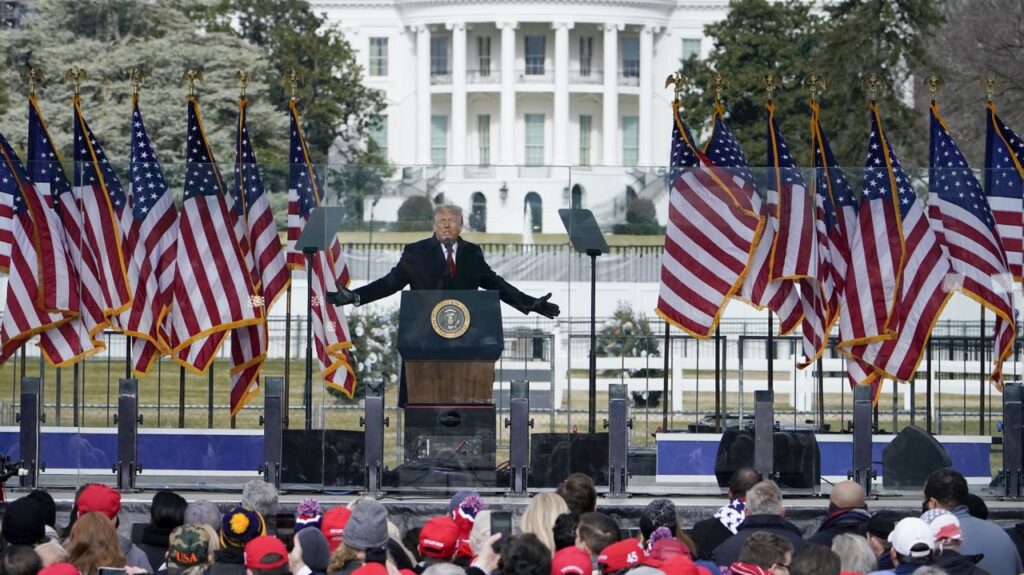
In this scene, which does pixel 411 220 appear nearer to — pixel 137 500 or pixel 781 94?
pixel 137 500

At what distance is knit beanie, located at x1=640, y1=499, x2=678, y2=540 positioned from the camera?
12.4 m

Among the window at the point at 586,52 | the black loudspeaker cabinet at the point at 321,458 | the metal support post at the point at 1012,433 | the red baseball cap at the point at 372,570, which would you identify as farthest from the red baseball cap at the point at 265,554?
the window at the point at 586,52

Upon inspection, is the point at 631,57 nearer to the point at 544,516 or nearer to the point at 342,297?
the point at 342,297

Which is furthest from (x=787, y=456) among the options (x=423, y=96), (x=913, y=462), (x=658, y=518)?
(x=423, y=96)

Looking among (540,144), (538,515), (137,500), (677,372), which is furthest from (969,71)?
(540,144)

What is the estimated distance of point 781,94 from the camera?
65.2 m

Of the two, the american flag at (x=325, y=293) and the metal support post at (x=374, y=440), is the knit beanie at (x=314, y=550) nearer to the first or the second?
the metal support post at (x=374, y=440)

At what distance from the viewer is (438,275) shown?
18562 mm

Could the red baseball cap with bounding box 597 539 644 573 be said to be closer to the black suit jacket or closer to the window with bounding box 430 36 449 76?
the black suit jacket

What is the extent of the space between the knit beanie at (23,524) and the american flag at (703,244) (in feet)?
24.9

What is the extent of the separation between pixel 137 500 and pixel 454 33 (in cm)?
8201

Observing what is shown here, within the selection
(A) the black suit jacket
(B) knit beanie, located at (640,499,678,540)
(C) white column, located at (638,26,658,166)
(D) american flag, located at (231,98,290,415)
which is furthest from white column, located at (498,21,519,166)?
(B) knit beanie, located at (640,499,678,540)

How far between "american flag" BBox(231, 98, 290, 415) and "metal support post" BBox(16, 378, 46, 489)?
5.57 ft

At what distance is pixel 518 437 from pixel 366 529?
21.3 feet
